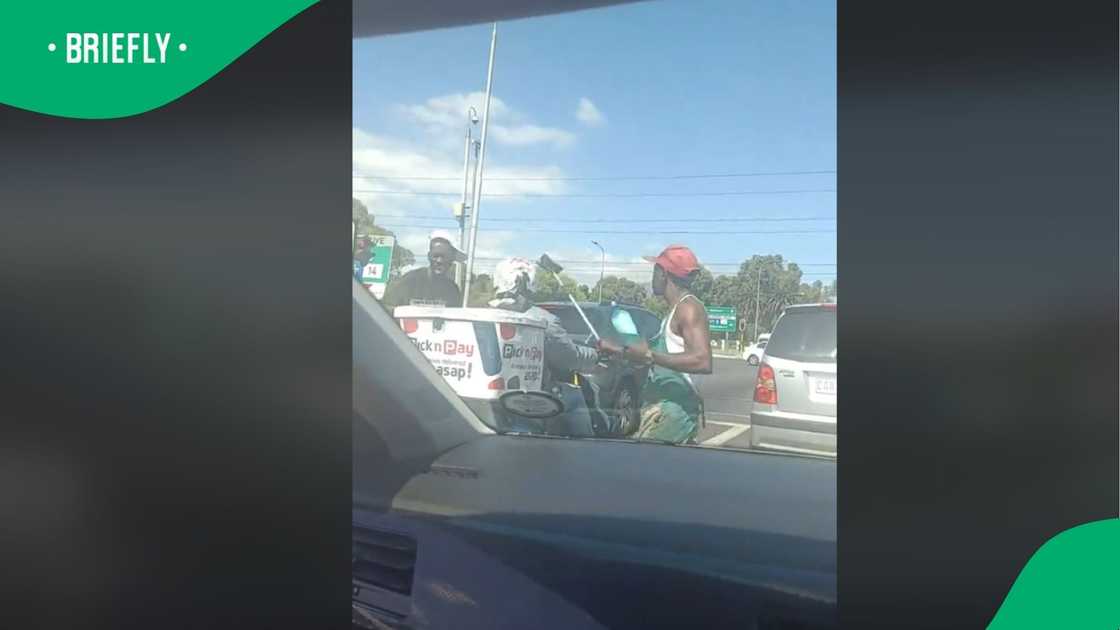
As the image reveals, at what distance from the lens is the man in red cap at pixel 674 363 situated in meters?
1.85

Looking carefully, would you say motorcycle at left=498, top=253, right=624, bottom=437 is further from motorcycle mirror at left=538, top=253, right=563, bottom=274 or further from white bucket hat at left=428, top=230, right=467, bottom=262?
white bucket hat at left=428, top=230, right=467, bottom=262

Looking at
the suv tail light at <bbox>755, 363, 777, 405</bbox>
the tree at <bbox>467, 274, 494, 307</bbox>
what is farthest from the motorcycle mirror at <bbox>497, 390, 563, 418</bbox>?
the suv tail light at <bbox>755, 363, 777, 405</bbox>

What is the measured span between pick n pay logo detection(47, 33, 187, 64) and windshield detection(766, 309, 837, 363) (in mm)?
1507

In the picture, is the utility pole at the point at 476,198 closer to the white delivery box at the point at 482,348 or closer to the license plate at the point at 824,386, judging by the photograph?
the white delivery box at the point at 482,348

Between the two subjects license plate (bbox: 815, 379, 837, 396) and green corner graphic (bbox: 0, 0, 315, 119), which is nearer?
green corner graphic (bbox: 0, 0, 315, 119)

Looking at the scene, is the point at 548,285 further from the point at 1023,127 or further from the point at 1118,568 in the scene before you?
the point at 1118,568

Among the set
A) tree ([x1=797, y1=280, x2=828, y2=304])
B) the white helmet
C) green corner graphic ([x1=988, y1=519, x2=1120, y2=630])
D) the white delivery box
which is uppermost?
the white helmet

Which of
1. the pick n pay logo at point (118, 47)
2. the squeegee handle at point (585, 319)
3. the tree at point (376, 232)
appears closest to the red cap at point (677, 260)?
the squeegee handle at point (585, 319)

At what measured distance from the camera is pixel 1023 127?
4.42ft

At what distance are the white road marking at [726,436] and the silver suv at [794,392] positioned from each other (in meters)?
0.03

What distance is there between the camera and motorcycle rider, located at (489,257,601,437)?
1.86m

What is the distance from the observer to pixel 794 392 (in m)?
1.88

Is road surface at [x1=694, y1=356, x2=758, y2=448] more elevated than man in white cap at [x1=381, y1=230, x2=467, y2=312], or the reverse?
man in white cap at [x1=381, y1=230, x2=467, y2=312]

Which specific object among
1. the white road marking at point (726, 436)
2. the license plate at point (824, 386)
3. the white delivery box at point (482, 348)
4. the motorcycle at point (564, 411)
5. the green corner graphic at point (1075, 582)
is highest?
the white delivery box at point (482, 348)
